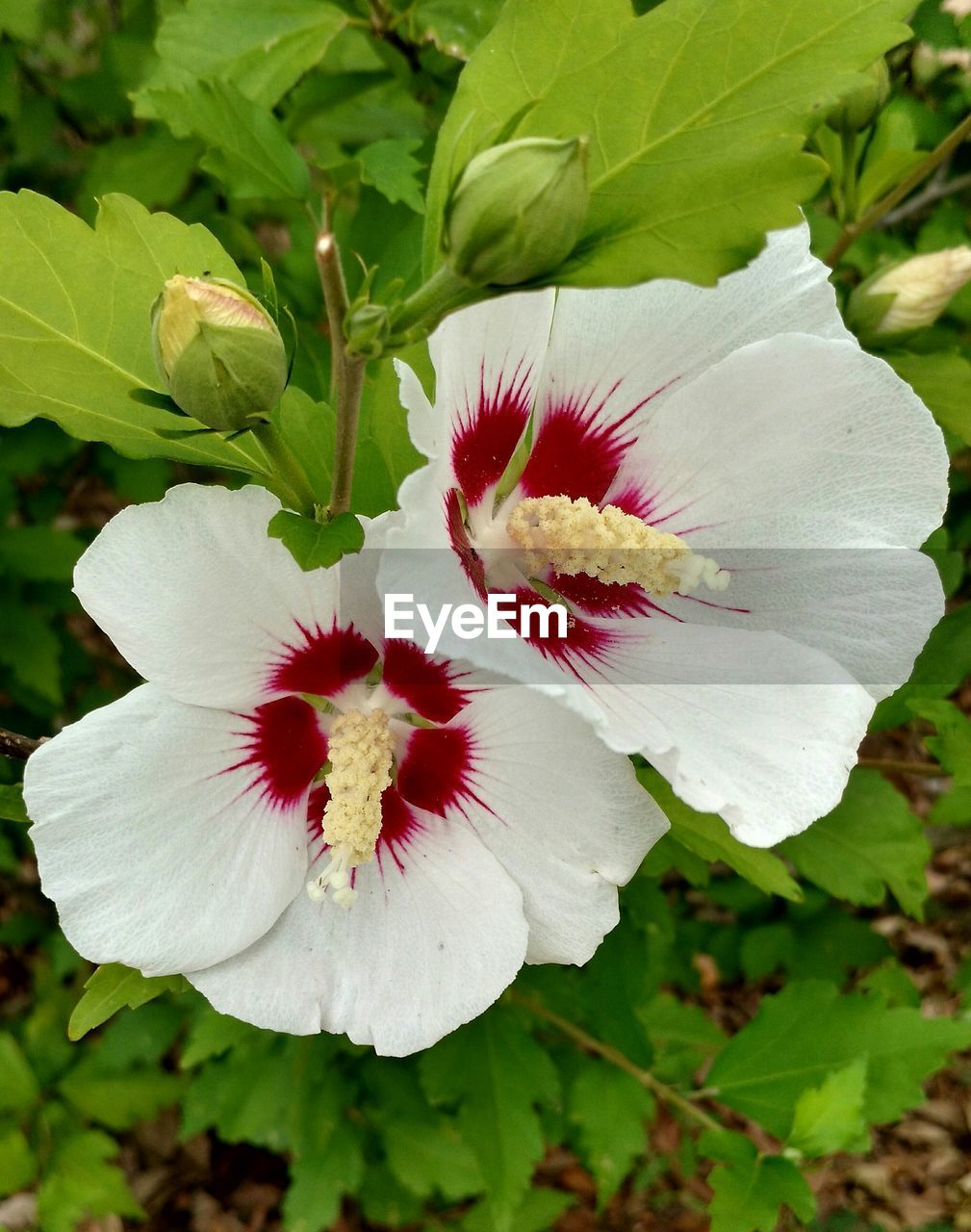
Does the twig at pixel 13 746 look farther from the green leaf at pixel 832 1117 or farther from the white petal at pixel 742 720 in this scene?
the green leaf at pixel 832 1117

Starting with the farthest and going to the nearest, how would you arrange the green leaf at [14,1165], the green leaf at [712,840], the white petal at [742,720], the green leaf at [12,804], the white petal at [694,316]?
the green leaf at [14,1165], the green leaf at [712,840], the green leaf at [12,804], the white petal at [694,316], the white petal at [742,720]

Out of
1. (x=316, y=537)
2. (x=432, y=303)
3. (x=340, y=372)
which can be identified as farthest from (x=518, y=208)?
(x=316, y=537)

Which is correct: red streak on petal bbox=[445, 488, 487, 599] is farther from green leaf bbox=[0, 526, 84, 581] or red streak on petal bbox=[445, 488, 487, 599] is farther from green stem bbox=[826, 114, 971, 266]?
green leaf bbox=[0, 526, 84, 581]

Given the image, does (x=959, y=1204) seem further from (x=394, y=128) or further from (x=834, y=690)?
(x=394, y=128)

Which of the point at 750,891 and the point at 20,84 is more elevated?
the point at 20,84

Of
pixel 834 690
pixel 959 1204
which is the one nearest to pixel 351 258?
pixel 834 690

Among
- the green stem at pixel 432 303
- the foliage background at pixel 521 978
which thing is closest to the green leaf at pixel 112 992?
the foliage background at pixel 521 978
